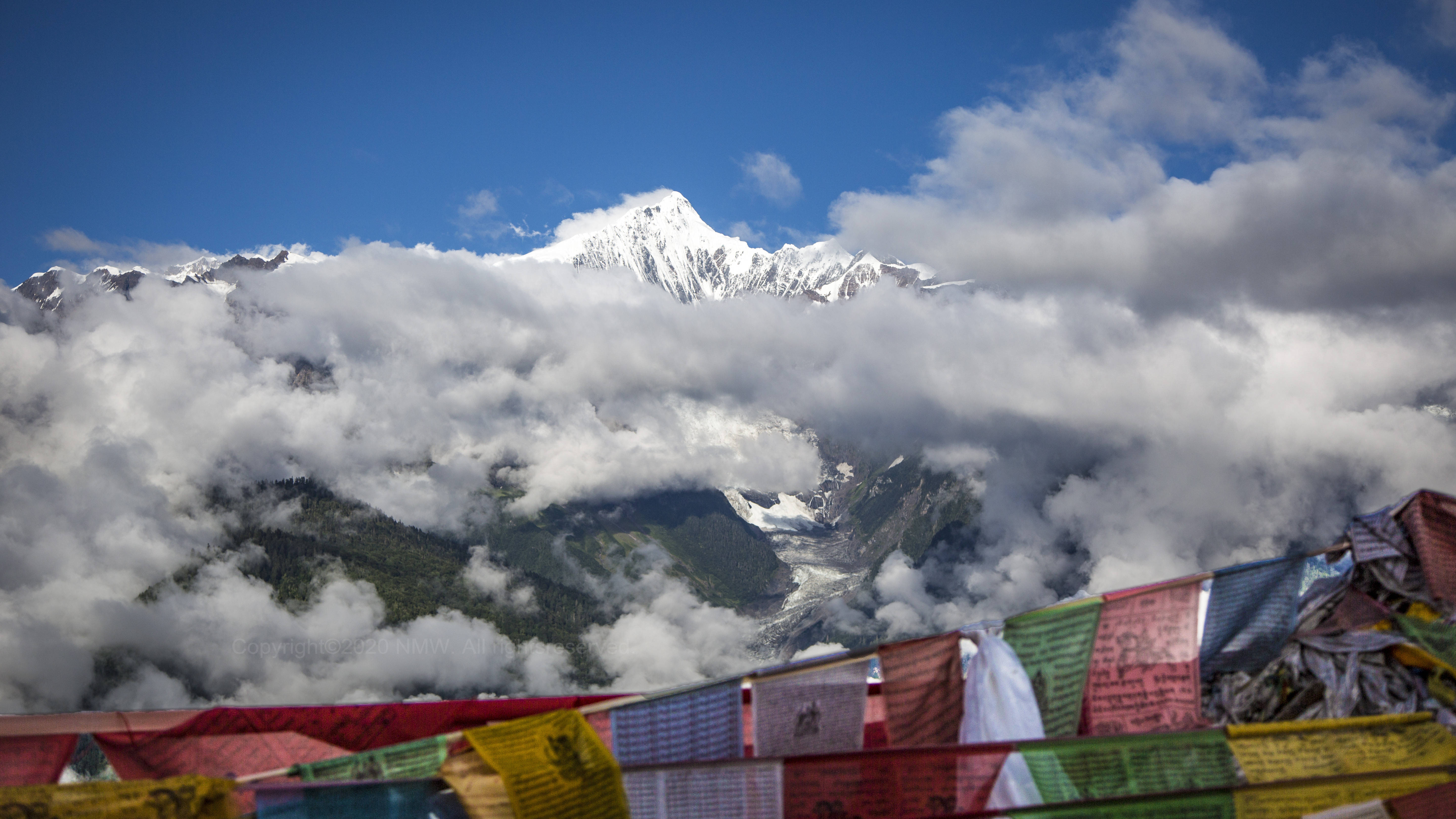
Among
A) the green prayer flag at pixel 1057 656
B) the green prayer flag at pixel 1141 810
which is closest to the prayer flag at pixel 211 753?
the green prayer flag at pixel 1141 810

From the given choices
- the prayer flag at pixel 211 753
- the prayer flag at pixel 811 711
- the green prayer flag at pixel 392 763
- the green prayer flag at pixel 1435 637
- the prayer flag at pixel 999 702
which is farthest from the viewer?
the green prayer flag at pixel 1435 637

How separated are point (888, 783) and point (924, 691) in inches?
111

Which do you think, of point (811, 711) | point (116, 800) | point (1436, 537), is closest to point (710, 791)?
point (811, 711)

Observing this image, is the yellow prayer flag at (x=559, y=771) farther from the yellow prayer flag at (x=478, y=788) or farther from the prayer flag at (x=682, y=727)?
the prayer flag at (x=682, y=727)

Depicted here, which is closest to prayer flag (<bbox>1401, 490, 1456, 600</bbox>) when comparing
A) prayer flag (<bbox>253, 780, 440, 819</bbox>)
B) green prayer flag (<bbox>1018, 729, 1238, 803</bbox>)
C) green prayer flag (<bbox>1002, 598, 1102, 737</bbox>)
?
green prayer flag (<bbox>1002, 598, 1102, 737</bbox>)

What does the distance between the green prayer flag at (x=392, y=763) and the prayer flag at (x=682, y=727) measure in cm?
177

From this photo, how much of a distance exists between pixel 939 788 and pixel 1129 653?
4457 mm

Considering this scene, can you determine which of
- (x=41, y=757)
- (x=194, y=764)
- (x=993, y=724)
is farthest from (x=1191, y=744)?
(x=41, y=757)

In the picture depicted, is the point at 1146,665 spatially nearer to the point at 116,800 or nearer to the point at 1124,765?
the point at 1124,765

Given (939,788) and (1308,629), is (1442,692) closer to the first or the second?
(1308,629)

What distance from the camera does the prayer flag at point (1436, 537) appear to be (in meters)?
11.0

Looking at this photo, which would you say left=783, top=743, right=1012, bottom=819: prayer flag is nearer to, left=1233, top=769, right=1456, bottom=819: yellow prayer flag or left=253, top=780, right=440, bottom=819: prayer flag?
left=1233, top=769, right=1456, bottom=819: yellow prayer flag

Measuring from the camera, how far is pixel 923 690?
9.99 metres

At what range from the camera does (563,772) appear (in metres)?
7.00
